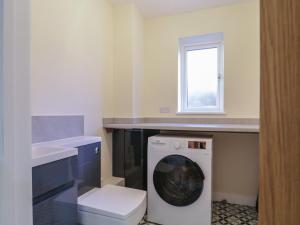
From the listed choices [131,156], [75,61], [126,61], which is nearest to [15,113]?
[75,61]

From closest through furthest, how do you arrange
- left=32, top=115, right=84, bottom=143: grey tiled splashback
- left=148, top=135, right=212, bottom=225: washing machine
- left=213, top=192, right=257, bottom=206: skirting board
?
left=32, top=115, right=84, bottom=143: grey tiled splashback
left=148, top=135, right=212, bottom=225: washing machine
left=213, top=192, right=257, bottom=206: skirting board

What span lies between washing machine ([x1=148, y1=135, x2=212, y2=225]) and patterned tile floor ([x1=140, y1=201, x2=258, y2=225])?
0.24 m

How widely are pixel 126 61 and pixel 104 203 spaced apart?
66.0 inches

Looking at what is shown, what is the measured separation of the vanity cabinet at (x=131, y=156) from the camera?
7.42 ft

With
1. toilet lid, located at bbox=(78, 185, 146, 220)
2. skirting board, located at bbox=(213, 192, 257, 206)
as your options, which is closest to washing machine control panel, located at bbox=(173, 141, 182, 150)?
toilet lid, located at bbox=(78, 185, 146, 220)

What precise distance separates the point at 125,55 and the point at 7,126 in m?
1.98

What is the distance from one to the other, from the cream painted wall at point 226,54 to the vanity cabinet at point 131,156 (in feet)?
1.73

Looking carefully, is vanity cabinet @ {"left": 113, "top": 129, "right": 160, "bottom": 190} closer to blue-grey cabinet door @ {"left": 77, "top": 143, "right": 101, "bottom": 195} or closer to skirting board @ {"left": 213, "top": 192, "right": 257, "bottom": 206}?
blue-grey cabinet door @ {"left": 77, "top": 143, "right": 101, "bottom": 195}

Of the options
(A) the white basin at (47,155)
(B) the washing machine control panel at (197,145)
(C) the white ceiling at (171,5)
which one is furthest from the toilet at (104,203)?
(C) the white ceiling at (171,5)

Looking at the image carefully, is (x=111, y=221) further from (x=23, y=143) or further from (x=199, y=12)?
(x=199, y=12)

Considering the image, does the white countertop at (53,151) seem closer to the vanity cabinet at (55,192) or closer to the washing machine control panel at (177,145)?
the vanity cabinet at (55,192)

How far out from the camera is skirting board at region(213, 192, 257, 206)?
2231 mm

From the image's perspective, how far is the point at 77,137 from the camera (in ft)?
6.02

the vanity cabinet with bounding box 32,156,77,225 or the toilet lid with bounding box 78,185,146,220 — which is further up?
the vanity cabinet with bounding box 32,156,77,225
